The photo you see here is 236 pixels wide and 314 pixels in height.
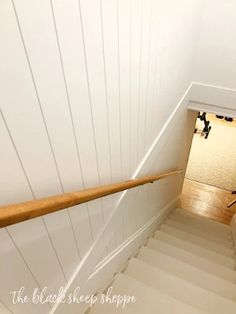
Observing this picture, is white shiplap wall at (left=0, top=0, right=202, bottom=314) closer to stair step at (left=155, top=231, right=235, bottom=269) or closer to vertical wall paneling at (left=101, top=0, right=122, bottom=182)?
vertical wall paneling at (left=101, top=0, right=122, bottom=182)

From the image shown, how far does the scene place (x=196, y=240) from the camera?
3584mm

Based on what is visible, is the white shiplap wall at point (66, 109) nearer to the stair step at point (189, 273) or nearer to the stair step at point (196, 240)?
the stair step at point (189, 273)

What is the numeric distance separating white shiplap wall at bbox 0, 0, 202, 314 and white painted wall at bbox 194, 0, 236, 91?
1.09 m

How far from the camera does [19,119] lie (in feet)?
2.56

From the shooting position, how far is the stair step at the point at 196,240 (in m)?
3.42

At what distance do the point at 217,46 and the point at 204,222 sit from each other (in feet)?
8.86

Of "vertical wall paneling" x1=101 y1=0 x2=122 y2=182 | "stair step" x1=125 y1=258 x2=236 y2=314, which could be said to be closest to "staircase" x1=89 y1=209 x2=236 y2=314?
"stair step" x1=125 y1=258 x2=236 y2=314

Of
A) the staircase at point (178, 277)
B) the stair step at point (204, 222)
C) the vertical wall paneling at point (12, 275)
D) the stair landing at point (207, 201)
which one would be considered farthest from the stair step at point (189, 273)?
the stair landing at point (207, 201)

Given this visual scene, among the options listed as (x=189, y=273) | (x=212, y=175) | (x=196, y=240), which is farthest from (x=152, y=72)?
(x=212, y=175)

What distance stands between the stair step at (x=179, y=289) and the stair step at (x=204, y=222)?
2.15 metres

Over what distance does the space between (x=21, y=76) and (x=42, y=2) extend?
21 centimetres

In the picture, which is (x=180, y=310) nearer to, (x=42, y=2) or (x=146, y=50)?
(x=146, y=50)

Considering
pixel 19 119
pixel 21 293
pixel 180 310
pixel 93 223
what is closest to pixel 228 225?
pixel 180 310

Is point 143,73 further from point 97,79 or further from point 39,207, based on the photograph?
point 39,207
